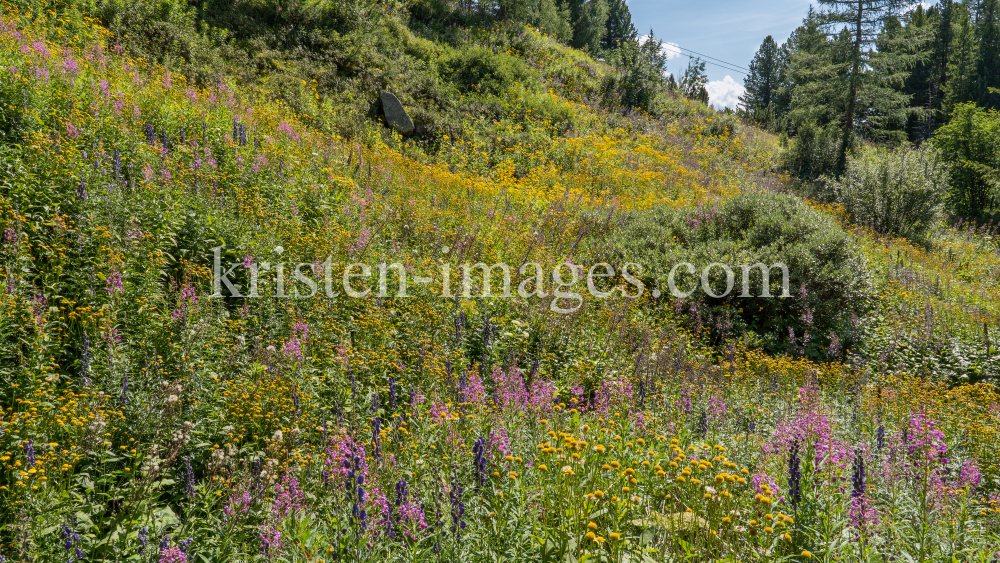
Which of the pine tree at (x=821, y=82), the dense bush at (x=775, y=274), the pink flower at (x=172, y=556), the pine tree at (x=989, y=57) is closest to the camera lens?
the pink flower at (x=172, y=556)

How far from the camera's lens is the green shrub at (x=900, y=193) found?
1509 centimetres

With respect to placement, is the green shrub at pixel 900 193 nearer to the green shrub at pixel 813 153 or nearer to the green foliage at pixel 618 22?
the green shrub at pixel 813 153

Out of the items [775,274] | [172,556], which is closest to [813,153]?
[775,274]

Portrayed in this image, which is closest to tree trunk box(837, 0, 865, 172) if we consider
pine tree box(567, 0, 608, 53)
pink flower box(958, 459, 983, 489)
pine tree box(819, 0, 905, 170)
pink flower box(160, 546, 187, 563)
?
pine tree box(819, 0, 905, 170)

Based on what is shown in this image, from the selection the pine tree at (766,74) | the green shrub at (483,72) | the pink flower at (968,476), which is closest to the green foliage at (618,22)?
the pine tree at (766,74)

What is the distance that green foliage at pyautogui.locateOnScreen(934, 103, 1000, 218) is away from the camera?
2384cm

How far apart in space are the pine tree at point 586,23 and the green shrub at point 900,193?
80.1 ft

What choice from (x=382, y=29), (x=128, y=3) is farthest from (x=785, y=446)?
(x=382, y=29)

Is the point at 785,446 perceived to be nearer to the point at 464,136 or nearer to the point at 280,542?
the point at 280,542

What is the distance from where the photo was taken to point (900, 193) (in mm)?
15250

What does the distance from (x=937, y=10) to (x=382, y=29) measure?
54.5 m

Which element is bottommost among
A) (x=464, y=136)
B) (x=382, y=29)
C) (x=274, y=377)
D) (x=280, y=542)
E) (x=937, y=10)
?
(x=280, y=542)

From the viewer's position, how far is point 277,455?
125 inches

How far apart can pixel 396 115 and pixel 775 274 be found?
10639mm
